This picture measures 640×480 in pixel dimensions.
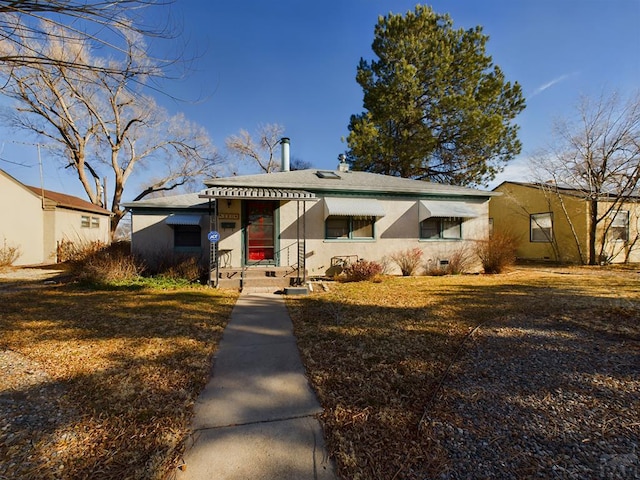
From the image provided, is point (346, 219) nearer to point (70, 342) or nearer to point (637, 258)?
point (70, 342)

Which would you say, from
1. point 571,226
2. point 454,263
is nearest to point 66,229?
point 454,263

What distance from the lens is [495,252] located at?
35.6 ft

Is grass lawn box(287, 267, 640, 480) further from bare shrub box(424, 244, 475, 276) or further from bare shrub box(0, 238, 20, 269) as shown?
bare shrub box(0, 238, 20, 269)

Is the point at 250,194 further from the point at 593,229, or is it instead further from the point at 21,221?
the point at 593,229

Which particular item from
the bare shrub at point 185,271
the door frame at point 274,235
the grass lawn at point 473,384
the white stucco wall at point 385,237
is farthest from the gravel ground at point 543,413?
the bare shrub at point 185,271

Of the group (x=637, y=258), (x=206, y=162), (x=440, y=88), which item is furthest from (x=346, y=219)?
(x=206, y=162)

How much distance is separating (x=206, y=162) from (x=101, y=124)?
7569 millimetres

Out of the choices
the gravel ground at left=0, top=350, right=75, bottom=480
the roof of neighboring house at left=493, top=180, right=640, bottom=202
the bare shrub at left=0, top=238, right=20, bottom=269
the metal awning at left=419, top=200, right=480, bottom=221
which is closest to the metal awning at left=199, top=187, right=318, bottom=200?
the metal awning at left=419, top=200, right=480, bottom=221

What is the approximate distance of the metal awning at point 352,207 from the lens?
30.5 ft

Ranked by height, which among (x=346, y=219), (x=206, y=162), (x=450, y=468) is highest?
(x=206, y=162)

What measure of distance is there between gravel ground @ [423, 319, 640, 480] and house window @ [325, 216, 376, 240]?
667cm

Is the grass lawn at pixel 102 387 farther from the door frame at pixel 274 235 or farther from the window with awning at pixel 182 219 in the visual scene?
the window with awning at pixel 182 219

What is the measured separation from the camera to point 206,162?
2448 cm

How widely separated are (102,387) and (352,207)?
8.09 meters
